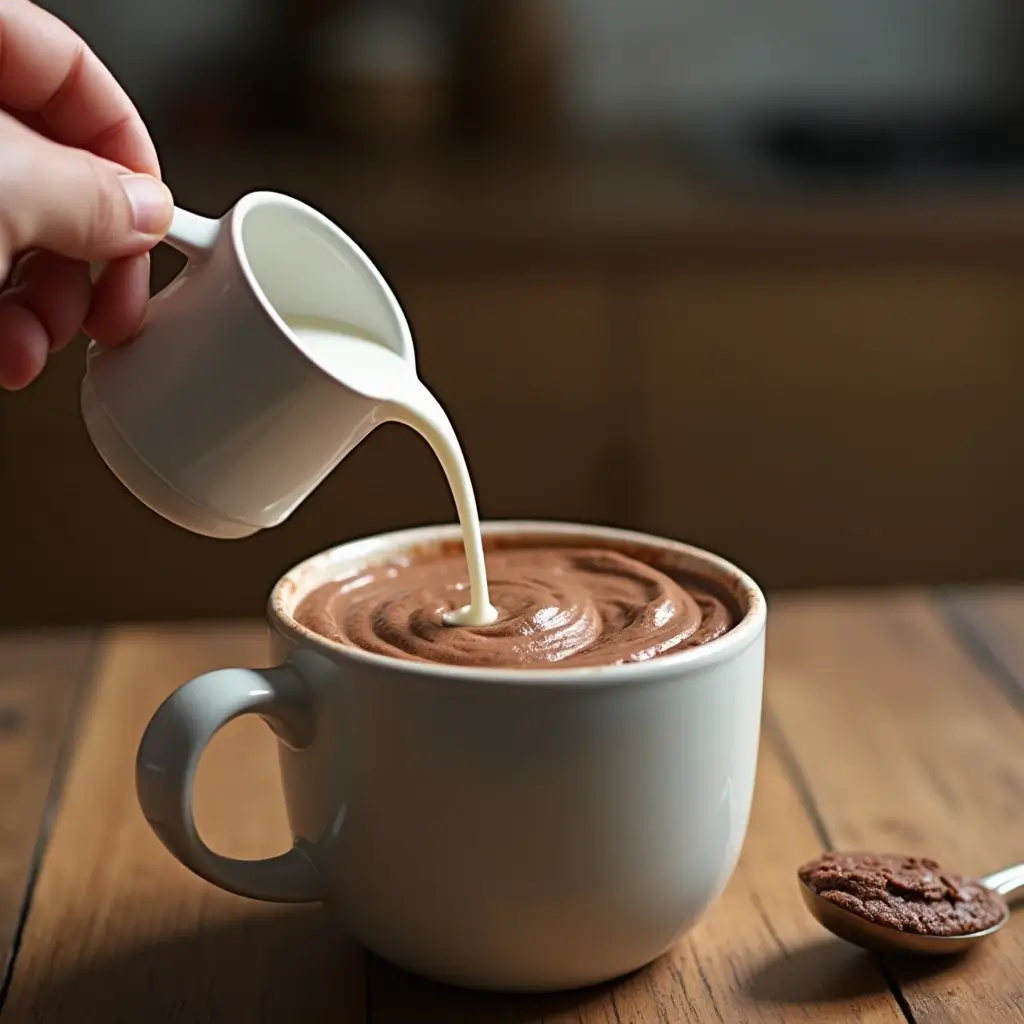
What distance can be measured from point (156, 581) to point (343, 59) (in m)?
0.92

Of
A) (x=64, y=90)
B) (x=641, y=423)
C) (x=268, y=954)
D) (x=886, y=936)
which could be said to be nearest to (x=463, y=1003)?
(x=268, y=954)

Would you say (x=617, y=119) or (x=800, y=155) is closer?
(x=800, y=155)

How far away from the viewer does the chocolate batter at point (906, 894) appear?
2.53 ft

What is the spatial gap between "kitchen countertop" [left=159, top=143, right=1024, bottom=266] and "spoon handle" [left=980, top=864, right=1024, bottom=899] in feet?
4.51

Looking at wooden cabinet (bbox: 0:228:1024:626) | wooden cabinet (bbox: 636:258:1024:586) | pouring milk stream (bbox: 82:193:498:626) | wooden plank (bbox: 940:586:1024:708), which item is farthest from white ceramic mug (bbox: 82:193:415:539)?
wooden cabinet (bbox: 636:258:1024:586)

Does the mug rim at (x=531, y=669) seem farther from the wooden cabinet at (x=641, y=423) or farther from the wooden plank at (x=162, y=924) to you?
the wooden cabinet at (x=641, y=423)

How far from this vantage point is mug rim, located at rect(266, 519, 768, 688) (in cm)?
68

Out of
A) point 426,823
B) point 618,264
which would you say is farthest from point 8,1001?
point 618,264

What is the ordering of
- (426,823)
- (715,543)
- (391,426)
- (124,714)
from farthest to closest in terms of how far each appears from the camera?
(715,543)
(391,426)
(124,714)
(426,823)

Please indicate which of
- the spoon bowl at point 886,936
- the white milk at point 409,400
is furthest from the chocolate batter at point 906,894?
the white milk at point 409,400

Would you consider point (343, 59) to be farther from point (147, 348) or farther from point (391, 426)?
point (147, 348)

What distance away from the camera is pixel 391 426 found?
6.86ft

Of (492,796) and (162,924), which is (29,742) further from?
(492,796)

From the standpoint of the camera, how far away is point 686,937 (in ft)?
2.65
